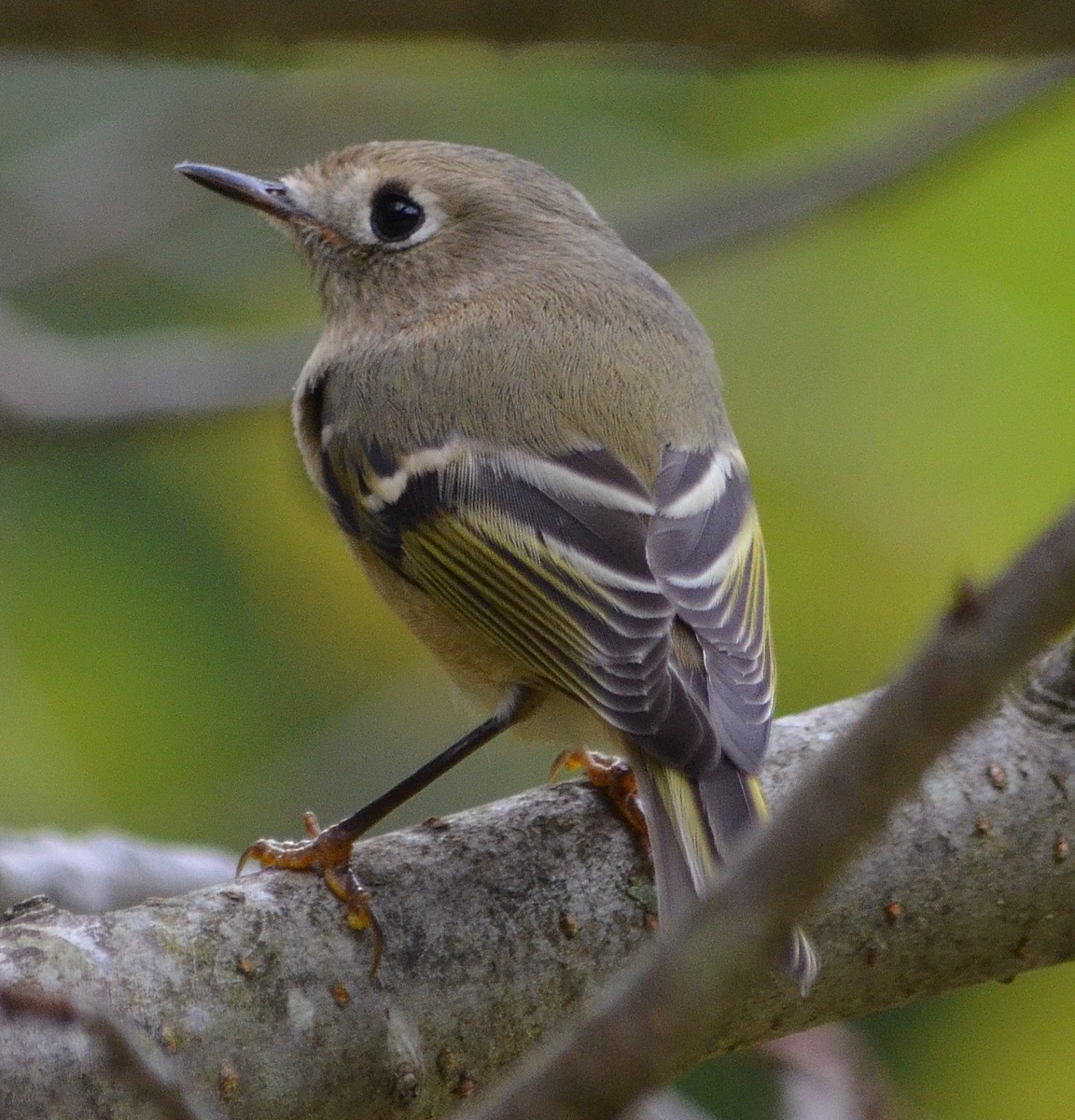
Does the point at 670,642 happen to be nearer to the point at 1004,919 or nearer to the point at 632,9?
the point at 1004,919

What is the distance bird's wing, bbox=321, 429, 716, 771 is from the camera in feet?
6.82

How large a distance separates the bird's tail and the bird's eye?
4.79 ft

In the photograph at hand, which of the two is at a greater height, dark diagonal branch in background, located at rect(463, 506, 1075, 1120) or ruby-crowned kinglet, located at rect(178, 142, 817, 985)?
dark diagonal branch in background, located at rect(463, 506, 1075, 1120)

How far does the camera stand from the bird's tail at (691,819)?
73.0 inches

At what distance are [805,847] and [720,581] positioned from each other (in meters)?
1.44

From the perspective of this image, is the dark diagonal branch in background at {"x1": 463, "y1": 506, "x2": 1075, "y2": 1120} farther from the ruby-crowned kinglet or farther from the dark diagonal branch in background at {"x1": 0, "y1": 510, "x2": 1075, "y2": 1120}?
the ruby-crowned kinglet

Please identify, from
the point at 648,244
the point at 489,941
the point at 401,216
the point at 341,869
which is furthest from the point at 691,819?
the point at 648,244

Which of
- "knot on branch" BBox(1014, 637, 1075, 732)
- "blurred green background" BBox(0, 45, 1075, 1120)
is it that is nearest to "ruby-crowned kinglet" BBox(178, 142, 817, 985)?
"knot on branch" BBox(1014, 637, 1075, 732)

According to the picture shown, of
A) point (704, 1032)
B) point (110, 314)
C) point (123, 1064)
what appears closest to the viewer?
point (704, 1032)

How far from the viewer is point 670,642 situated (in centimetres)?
217

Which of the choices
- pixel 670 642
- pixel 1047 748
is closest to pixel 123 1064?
pixel 670 642

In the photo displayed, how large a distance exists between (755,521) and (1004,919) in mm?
805

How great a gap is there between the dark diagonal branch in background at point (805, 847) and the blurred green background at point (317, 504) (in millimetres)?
2889

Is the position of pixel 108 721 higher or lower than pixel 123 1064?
lower
